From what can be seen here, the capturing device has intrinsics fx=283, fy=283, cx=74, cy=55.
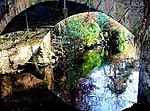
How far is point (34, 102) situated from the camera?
4.83 meters

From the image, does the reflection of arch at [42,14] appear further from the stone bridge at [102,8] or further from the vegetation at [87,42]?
the vegetation at [87,42]

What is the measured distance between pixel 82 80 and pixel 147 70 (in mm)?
2540

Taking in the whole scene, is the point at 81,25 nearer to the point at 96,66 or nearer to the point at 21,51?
the point at 96,66

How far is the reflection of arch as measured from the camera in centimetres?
538

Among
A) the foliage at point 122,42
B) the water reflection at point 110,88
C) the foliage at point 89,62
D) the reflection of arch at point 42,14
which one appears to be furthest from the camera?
the foliage at point 122,42

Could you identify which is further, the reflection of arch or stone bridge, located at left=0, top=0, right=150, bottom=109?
the reflection of arch

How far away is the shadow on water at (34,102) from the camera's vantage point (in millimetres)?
4586

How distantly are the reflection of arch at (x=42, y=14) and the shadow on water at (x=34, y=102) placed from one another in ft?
4.53

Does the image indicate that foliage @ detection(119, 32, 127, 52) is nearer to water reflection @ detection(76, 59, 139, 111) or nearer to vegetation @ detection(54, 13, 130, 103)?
vegetation @ detection(54, 13, 130, 103)

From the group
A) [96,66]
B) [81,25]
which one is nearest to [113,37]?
[81,25]

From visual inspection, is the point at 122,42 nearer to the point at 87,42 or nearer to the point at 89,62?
the point at 87,42

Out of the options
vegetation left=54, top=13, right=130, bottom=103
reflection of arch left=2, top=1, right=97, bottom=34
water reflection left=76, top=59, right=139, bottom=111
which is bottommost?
water reflection left=76, top=59, right=139, bottom=111

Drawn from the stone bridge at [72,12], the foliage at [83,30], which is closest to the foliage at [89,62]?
the foliage at [83,30]

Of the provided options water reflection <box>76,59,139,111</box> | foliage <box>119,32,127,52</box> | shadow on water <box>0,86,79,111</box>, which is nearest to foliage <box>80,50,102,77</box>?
water reflection <box>76,59,139,111</box>
